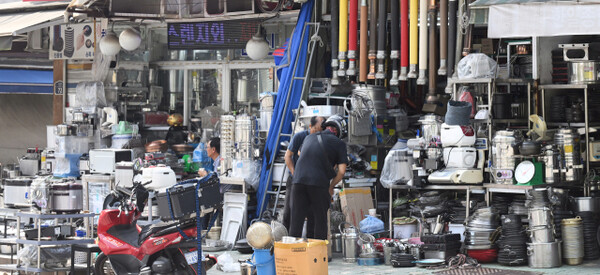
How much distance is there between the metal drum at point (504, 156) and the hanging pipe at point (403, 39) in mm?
2273

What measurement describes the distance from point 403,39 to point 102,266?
5974 mm

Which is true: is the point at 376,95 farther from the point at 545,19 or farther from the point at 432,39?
the point at 545,19

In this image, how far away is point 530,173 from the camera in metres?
13.1

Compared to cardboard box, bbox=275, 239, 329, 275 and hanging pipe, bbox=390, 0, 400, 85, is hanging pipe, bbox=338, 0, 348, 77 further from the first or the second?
cardboard box, bbox=275, 239, 329, 275

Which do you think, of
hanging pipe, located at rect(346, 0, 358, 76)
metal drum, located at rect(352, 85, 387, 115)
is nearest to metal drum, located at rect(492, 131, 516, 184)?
metal drum, located at rect(352, 85, 387, 115)

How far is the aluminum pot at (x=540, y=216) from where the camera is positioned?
12.3 meters

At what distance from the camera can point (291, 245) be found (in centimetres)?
1078

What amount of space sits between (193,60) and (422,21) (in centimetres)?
575

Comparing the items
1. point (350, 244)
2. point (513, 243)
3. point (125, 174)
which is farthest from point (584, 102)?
point (125, 174)

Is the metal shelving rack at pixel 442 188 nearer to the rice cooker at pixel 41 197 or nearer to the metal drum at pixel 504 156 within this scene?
the metal drum at pixel 504 156

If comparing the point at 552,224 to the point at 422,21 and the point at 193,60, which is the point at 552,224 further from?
the point at 193,60

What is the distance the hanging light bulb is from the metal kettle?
4.57m

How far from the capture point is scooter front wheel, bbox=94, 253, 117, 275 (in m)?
11.6

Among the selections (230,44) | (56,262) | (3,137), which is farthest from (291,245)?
(3,137)
